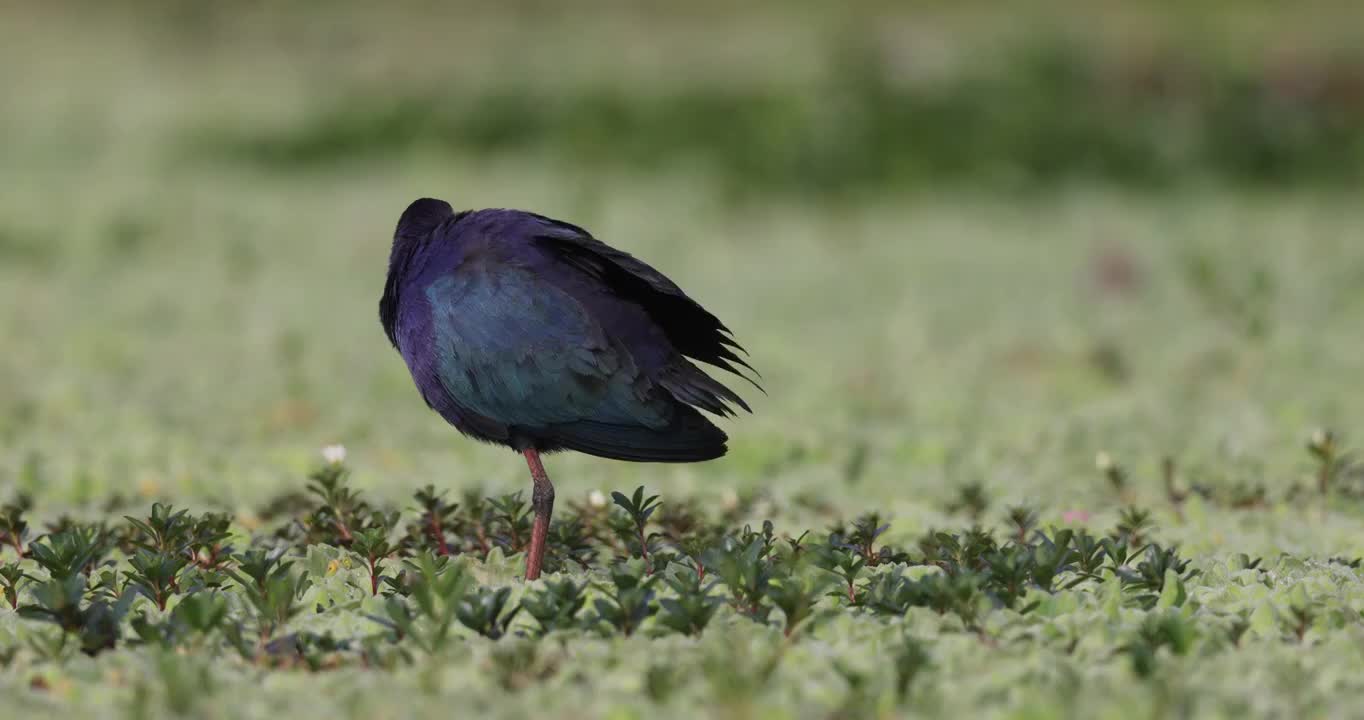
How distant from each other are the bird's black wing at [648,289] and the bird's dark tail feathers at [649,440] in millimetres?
217

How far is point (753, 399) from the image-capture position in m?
8.68

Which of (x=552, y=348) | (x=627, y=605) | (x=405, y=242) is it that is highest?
(x=405, y=242)

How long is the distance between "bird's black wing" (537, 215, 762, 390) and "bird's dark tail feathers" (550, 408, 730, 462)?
0.71 ft

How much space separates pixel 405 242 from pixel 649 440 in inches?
39.0

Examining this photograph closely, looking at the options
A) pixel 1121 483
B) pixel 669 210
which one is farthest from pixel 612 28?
pixel 1121 483

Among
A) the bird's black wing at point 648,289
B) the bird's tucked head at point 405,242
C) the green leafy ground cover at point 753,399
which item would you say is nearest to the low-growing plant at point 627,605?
the green leafy ground cover at point 753,399

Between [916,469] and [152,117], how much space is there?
11.7 metres

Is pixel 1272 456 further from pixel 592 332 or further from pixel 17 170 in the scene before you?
pixel 17 170

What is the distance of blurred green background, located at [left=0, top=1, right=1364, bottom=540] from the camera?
7203mm

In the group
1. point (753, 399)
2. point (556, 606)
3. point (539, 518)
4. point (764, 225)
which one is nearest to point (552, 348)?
point (539, 518)

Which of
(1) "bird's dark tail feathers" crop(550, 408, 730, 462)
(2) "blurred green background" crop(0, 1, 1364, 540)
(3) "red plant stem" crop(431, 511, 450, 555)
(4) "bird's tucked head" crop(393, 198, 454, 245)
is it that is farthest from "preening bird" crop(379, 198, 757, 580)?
(2) "blurred green background" crop(0, 1, 1364, 540)

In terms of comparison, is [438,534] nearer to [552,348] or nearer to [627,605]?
[552,348]

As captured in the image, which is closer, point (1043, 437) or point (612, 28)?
point (1043, 437)

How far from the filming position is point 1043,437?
7309 millimetres
